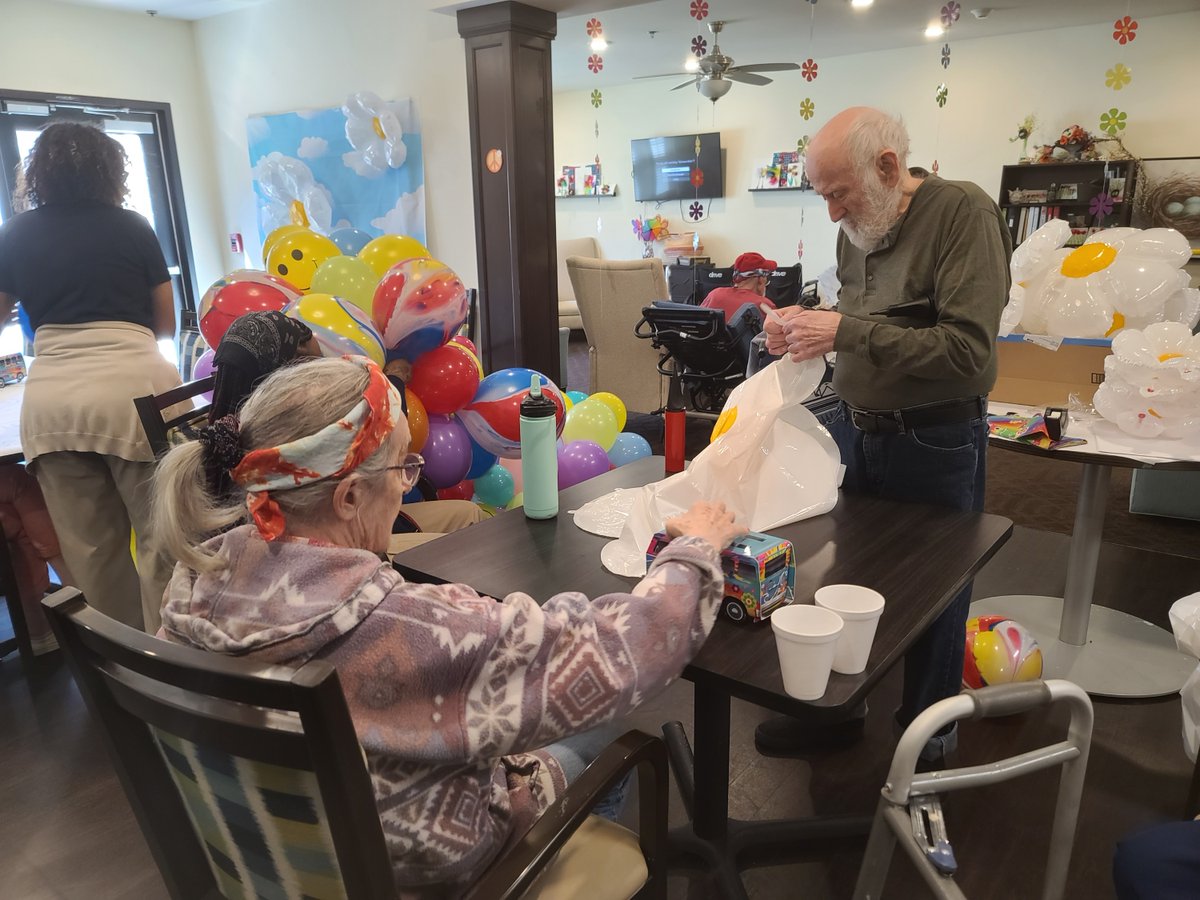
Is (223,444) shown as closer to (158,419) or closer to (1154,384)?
(158,419)

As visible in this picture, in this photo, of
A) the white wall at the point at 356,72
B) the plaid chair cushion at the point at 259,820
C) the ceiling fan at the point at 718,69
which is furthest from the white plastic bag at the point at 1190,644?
the ceiling fan at the point at 718,69

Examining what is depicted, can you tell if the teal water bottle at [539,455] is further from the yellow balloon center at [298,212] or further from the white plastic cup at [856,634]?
the yellow balloon center at [298,212]

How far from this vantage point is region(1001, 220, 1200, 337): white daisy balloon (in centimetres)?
240

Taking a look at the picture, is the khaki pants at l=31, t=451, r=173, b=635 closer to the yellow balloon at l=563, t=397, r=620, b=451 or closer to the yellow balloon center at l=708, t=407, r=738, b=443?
the yellow balloon at l=563, t=397, r=620, b=451

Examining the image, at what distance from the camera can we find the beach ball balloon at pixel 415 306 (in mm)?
2334

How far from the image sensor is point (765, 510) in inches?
57.3

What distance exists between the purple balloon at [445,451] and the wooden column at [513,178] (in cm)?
159

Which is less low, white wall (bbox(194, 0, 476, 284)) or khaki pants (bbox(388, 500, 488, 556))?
white wall (bbox(194, 0, 476, 284))

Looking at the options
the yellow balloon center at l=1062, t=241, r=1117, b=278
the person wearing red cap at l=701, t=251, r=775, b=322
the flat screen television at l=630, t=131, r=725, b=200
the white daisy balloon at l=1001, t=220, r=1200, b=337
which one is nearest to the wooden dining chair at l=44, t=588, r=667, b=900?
the white daisy balloon at l=1001, t=220, r=1200, b=337

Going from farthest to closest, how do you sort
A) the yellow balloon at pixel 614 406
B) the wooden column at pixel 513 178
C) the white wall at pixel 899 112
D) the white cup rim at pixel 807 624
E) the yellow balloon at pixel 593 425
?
the white wall at pixel 899 112 → the wooden column at pixel 513 178 → the yellow balloon at pixel 614 406 → the yellow balloon at pixel 593 425 → the white cup rim at pixel 807 624

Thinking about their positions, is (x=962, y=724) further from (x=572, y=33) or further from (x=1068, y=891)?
(x=572, y=33)

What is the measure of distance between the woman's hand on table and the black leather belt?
2.38 feet

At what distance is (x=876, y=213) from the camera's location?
5.44 feet

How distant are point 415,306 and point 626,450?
112 centimetres
